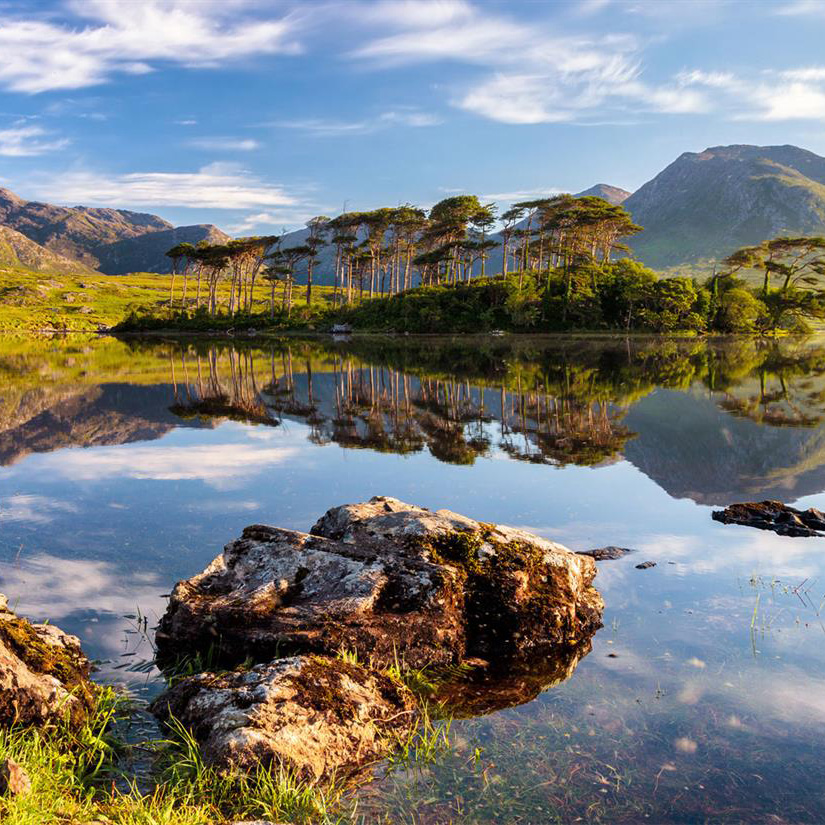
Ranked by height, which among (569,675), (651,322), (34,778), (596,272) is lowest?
(569,675)

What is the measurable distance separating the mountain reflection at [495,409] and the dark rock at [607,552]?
446 centimetres

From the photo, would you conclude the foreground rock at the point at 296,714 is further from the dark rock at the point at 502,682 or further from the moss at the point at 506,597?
the moss at the point at 506,597

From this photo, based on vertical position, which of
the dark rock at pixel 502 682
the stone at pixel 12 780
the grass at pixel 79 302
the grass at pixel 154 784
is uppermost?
the grass at pixel 79 302

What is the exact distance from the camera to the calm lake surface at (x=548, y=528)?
18.6ft

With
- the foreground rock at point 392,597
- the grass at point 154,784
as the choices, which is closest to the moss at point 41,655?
the grass at point 154,784

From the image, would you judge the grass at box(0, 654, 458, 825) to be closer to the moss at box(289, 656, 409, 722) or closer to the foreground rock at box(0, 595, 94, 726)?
the foreground rock at box(0, 595, 94, 726)

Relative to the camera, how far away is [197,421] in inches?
1012

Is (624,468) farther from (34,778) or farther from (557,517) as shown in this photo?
(34,778)

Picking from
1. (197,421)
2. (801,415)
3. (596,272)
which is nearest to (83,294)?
(596,272)

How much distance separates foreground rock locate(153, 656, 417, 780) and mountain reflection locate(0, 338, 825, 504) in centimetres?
1085

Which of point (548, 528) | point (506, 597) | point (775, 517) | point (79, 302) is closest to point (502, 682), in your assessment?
point (506, 597)

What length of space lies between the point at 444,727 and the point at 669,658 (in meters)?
3.01

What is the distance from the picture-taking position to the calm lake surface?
5.68 m

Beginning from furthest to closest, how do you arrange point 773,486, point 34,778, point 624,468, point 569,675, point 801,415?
point 801,415 < point 624,468 < point 773,486 < point 569,675 < point 34,778
